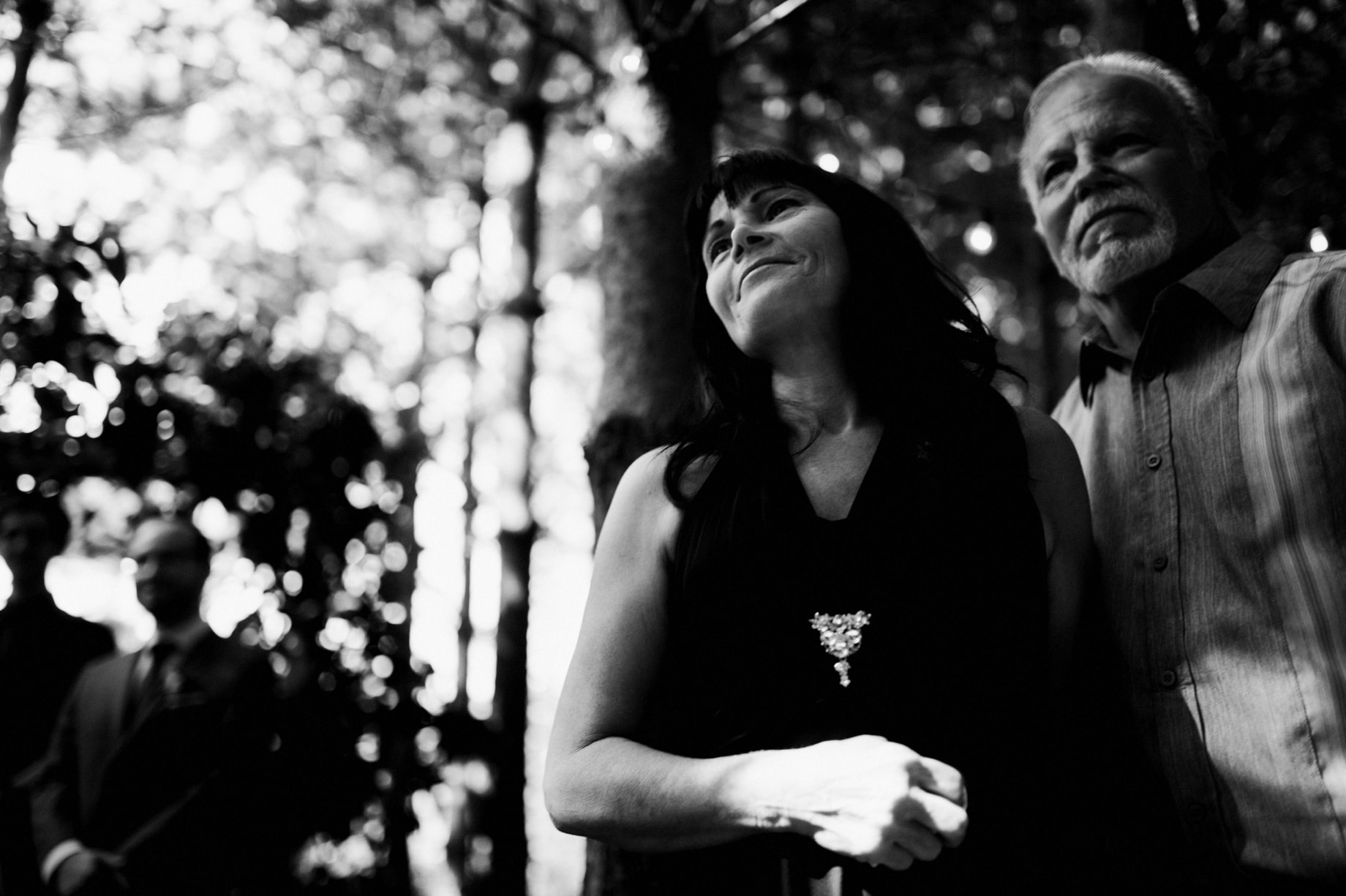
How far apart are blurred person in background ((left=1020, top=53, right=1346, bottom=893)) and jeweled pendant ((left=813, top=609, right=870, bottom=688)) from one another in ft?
2.40

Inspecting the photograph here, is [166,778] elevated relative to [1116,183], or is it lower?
lower

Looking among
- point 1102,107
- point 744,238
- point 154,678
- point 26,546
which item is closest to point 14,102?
point 26,546

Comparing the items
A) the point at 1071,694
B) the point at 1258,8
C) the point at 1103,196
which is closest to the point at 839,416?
the point at 1071,694

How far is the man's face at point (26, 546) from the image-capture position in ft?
15.1

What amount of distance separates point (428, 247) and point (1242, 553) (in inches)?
426

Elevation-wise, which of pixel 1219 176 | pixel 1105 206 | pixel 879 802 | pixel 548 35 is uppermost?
pixel 548 35

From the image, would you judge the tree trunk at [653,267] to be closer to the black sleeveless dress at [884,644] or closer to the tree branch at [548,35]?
the tree branch at [548,35]

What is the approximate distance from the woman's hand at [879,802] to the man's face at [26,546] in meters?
4.42

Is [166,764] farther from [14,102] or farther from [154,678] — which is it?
[14,102]

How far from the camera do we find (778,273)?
1.93 metres

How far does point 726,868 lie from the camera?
169 centimetres

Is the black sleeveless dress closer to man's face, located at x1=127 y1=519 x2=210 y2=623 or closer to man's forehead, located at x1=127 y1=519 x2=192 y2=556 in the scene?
man's face, located at x1=127 y1=519 x2=210 y2=623

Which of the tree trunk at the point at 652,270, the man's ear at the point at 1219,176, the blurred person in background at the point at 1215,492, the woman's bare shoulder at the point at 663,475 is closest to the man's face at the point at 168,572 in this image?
the tree trunk at the point at 652,270

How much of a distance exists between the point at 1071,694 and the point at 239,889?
387cm
